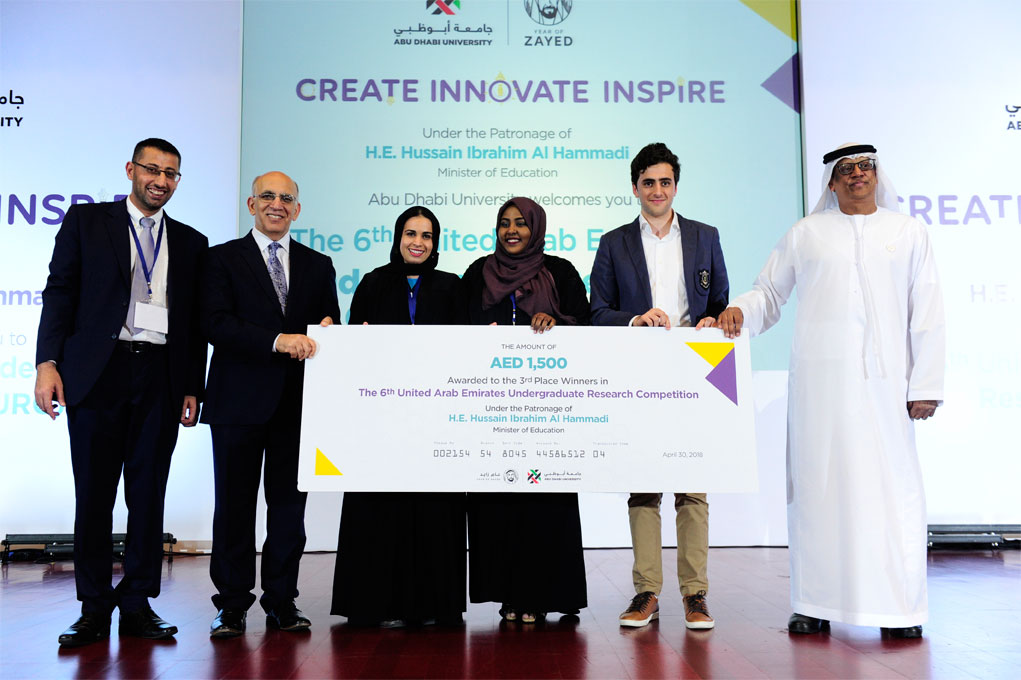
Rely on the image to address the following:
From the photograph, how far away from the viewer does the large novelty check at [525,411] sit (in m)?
2.63

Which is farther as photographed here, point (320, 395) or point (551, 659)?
point (320, 395)

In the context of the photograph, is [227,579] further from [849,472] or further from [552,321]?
[849,472]

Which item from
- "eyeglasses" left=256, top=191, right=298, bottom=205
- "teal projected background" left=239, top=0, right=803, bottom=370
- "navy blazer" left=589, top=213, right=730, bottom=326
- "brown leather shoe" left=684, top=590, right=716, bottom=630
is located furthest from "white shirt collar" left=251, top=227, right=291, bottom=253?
"teal projected background" left=239, top=0, right=803, bottom=370

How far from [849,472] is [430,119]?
356 cm

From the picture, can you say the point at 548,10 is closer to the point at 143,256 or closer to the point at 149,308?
the point at 143,256

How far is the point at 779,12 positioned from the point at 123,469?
4.81 meters

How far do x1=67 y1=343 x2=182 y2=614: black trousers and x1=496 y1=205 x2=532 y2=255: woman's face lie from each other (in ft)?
4.20

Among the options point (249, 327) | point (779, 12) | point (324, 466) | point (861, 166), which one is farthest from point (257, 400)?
point (779, 12)

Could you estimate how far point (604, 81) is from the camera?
5.33 m

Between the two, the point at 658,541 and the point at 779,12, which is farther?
the point at 779,12

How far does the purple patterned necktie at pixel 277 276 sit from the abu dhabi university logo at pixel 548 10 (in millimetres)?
3134

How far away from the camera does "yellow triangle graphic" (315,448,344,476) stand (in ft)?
8.63

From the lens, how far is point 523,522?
293 centimetres

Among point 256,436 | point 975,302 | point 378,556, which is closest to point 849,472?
point 378,556
